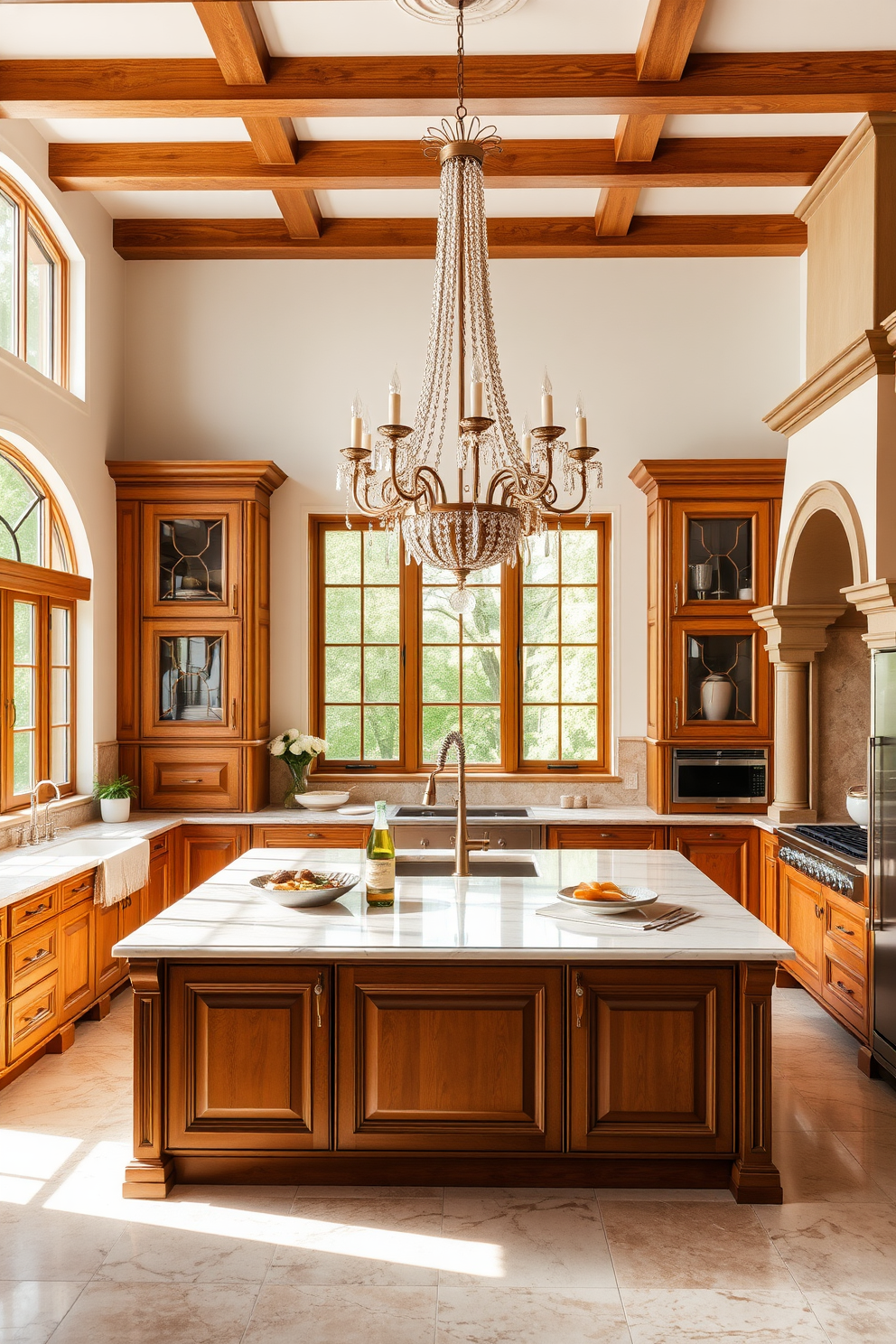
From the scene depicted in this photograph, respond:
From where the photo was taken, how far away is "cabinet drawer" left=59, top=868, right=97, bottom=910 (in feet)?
13.5

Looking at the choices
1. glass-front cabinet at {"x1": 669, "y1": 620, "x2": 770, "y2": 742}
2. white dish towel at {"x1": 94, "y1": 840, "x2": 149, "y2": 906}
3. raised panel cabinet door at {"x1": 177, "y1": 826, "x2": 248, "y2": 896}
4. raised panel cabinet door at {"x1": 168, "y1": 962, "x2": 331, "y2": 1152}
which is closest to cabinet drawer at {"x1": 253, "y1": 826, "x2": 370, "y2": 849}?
raised panel cabinet door at {"x1": 177, "y1": 826, "x2": 248, "y2": 896}

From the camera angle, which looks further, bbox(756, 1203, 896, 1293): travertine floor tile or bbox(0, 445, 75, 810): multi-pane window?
bbox(0, 445, 75, 810): multi-pane window

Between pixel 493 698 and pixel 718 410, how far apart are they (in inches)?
85.8

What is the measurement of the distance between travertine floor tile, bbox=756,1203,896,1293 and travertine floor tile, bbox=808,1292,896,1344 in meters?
0.03

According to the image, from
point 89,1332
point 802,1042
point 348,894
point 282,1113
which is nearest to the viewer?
point 89,1332

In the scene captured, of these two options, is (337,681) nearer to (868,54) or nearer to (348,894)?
(348,894)

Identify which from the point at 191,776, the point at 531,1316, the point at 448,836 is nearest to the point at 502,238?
the point at 448,836

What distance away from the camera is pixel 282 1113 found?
299 cm

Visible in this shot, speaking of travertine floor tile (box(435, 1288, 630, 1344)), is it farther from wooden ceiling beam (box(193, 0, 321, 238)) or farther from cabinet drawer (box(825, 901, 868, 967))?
wooden ceiling beam (box(193, 0, 321, 238))

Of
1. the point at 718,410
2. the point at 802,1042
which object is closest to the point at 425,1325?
the point at 802,1042

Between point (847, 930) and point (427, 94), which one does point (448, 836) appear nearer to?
point (847, 930)

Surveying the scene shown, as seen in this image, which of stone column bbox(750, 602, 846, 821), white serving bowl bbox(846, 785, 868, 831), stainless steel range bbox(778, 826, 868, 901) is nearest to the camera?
stainless steel range bbox(778, 826, 868, 901)

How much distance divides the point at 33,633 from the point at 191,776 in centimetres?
122

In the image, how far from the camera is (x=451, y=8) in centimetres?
360
